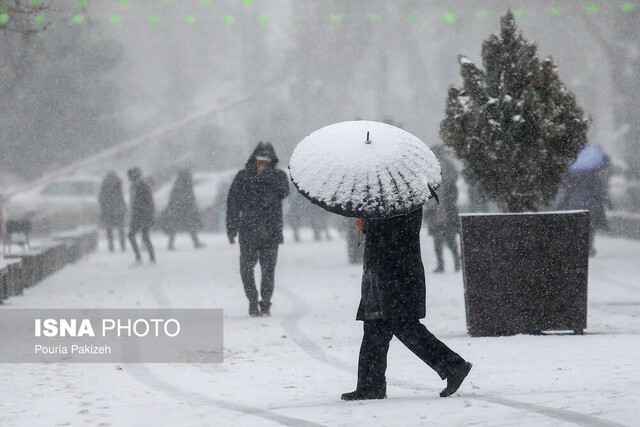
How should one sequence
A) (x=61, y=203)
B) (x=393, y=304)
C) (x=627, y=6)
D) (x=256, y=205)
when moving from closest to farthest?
(x=393, y=304)
(x=256, y=205)
(x=627, y=6)
(x=61, y=203)

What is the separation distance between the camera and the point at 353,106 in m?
57.9

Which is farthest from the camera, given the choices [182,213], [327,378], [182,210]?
[182,210]

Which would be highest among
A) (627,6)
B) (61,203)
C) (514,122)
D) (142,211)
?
(627,6)

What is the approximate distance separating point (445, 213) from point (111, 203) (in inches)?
420

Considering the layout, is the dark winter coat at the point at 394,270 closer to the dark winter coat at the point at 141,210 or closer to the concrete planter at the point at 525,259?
the concrete planter at the point at 525,259

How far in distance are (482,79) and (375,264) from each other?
3.34 metres

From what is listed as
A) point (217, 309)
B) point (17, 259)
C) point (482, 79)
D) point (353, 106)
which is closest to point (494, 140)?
point (482, 79)

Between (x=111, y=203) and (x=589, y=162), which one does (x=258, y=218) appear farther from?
(x=111, y=203)

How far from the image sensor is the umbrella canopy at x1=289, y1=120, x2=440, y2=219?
6.73 metres

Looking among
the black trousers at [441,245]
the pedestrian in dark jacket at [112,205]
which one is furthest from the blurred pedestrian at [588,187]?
the pedestrian in dark jacket at [112,205]

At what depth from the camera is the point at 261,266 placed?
40.3ft

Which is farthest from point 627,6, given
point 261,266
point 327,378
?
point 327,378

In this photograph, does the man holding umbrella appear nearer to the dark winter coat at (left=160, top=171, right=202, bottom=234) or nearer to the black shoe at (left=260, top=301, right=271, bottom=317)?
the black shoe at (left=260, top=301, right=271, bottom=317)

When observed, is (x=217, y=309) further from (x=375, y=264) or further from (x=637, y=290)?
(x=375, y=264)
